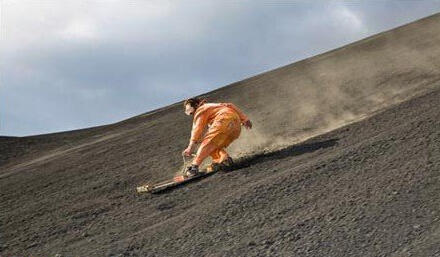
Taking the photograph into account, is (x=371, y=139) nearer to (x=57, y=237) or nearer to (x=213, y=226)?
(x=213, y=226)

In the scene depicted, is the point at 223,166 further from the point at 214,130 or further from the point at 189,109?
the point at 189,109

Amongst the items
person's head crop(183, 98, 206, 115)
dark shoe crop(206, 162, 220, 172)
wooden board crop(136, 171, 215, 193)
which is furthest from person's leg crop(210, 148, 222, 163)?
person's head crop(183, 98, 206, 115)

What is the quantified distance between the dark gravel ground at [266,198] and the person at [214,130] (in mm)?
374

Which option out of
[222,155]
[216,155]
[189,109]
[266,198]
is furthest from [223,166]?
[266,198]

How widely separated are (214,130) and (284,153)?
3.54ft

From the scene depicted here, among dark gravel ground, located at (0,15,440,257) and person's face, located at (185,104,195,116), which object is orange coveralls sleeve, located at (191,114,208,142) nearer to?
person's face, located at (185,104,195,116)

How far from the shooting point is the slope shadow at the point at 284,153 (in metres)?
10.4

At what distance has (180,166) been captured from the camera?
38.7 ft

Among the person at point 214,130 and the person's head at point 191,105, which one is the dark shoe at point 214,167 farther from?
the person's head at point 191,105

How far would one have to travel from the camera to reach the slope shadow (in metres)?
10.4

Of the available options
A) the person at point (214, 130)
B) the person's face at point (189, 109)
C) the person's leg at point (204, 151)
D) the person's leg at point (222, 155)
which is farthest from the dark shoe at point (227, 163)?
the person's face at point (189, 109)

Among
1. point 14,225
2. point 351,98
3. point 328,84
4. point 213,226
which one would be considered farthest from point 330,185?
point 328,84

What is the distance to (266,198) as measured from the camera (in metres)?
8.51

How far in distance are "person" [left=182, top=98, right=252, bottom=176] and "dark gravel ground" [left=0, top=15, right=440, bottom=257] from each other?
374 millimetres
